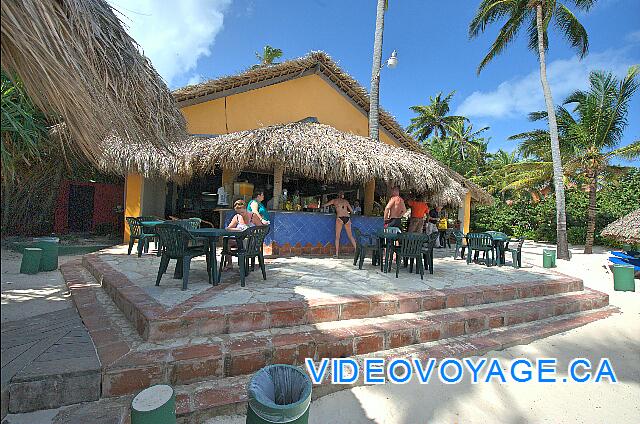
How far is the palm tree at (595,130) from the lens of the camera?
42.3ft

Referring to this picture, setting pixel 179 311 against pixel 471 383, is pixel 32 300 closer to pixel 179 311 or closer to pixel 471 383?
pixel 179 311

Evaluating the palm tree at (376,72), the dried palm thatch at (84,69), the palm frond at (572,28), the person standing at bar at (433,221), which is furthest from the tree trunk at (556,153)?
the dried palm thatch at (84,69)

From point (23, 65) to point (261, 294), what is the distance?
9.22 ft

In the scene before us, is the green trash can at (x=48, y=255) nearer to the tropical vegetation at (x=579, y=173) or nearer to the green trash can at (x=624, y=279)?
the green trash can at (x=624, y=279)

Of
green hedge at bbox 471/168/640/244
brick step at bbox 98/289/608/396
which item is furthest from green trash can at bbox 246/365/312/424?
green hedge at bbox 471/168/640/244

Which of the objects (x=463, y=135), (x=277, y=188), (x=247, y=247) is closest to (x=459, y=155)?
(x=463, y=135)

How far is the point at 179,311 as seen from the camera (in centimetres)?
302

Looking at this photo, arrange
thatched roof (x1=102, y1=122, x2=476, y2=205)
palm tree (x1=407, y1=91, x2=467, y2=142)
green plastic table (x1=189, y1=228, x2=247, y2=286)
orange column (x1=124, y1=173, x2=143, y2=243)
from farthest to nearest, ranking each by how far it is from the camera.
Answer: palm tree (x1=407, y1=91, x2=467, y2=142) < orange column (x1=124, y1=173, x2=143, y2=243) < thatched roof (x1=102, y1=122, x2=476, y2=205) < green plastic table (x1=189, y1=228, x2=247, y2=286)

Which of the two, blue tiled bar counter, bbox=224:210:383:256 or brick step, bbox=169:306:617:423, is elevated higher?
blue tiled bar counter, bbox=224:210:383:256

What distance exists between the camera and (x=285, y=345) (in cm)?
285

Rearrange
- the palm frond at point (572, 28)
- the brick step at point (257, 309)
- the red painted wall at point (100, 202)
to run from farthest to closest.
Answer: the palm frond at point (572, 28) < the red painted wall at point (100, 202) < the brick step at point (257, 309)

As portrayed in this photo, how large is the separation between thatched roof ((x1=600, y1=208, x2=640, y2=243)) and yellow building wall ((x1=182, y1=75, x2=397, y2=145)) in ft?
24.1

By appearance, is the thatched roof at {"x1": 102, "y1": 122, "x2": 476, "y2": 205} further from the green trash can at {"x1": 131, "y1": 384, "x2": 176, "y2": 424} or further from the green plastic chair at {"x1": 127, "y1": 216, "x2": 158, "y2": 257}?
the green trash can at {"x1": 131, "y1": 384, "x2": 176, "y2": 424}

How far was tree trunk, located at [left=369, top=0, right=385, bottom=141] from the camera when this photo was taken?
9.88 m
